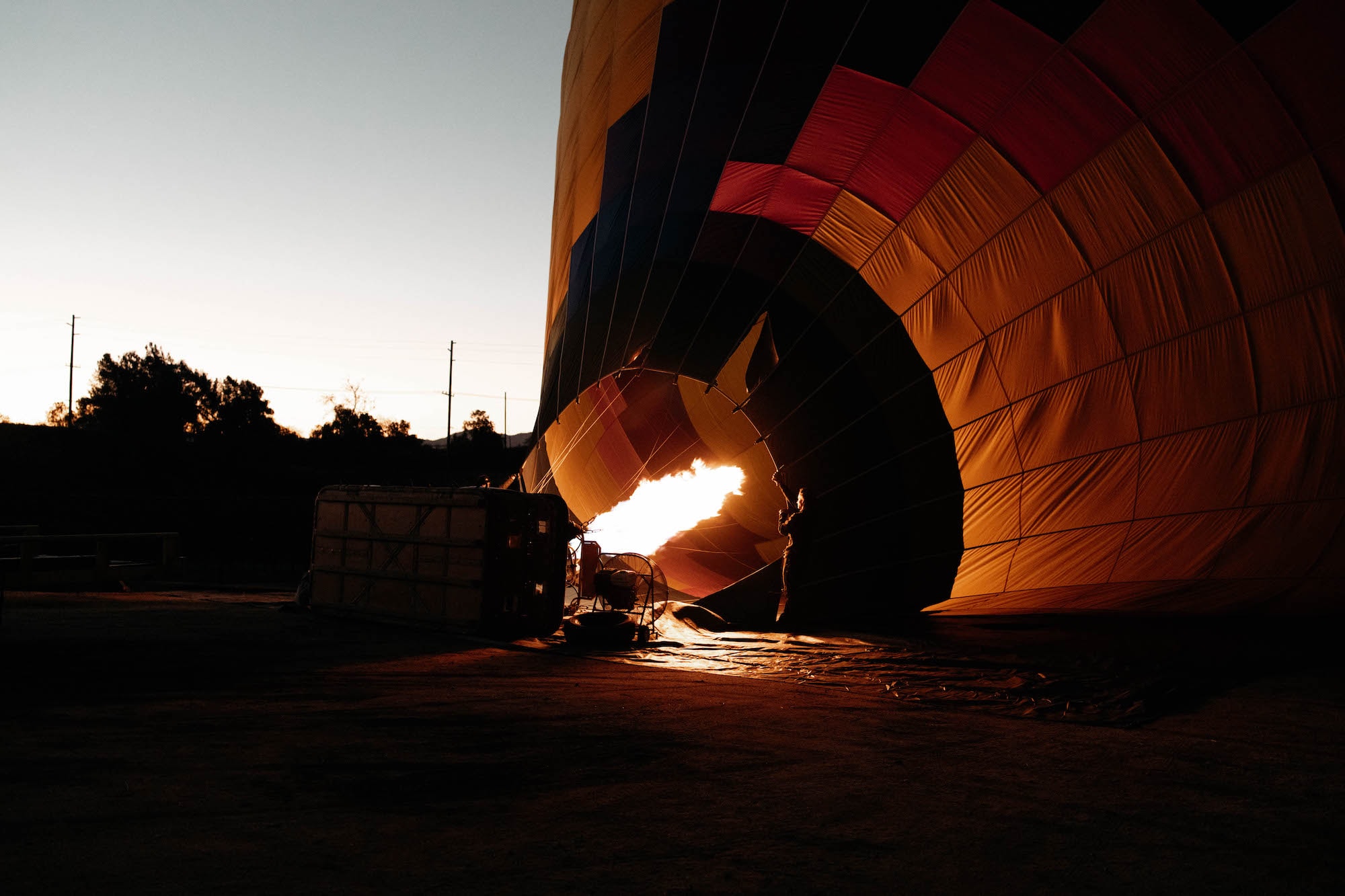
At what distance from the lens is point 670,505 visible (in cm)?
1223

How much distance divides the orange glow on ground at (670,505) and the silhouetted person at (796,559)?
7.84 feet

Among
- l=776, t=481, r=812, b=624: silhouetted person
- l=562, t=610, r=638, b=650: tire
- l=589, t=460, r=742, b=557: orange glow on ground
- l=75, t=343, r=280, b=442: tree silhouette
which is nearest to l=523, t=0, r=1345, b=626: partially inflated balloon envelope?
l=776, t=481, r=812, b=624: silhouetted person

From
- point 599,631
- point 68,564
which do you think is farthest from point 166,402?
point 599,631

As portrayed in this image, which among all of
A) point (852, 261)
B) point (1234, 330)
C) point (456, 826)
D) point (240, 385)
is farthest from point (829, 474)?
point (240, 385)

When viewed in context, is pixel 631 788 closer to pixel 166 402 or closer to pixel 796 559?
pixel 796 559

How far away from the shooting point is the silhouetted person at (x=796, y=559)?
9.29 meters

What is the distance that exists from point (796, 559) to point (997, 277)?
330cm

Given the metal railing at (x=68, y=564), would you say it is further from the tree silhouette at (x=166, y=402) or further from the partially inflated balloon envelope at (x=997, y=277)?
the tree silhouette at (x=166, y=402)

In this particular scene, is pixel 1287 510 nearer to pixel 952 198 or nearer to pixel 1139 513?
pixel 1139 513

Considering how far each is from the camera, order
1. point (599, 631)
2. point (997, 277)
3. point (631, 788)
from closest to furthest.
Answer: point (631, 788)
point (997, 277)
point (599, 631)

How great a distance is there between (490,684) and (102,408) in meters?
59.0

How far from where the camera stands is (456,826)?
3080 mm

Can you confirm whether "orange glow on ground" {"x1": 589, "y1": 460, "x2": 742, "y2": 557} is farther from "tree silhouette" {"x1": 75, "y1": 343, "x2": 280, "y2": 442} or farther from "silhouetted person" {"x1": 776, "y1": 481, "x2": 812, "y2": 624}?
"tree silhouette" {"x1": 75, "y1": 343, "x2": 280, "y2": 442}

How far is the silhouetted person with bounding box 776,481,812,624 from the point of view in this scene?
9.29m
